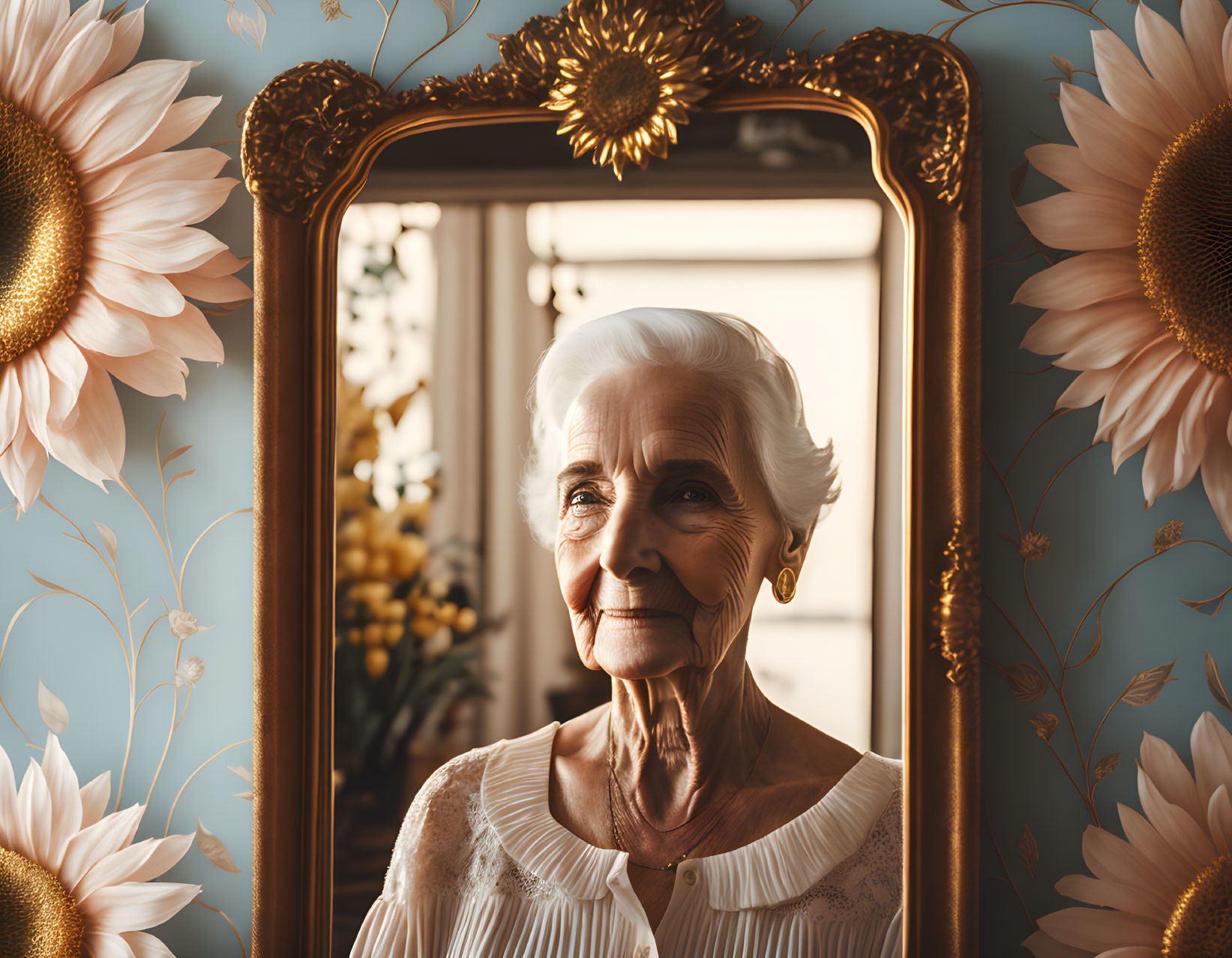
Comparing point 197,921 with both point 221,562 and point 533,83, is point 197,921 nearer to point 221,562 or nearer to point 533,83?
point 221,562

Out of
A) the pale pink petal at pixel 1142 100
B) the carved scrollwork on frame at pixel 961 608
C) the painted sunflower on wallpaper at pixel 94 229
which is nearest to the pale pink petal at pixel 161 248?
the painted sunflower on wallpaper at pixel 94 229

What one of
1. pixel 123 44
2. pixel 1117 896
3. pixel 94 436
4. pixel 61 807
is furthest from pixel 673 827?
pixel 123 44

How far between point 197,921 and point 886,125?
1.42m

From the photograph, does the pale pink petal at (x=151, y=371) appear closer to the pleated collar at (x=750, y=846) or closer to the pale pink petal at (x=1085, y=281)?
the pleated collar at (x=750, y=846)

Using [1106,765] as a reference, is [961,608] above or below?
above

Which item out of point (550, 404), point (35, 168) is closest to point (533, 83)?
point (550, 404)

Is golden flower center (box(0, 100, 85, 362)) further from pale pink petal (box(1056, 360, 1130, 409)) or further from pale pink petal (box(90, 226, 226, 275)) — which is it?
pale pink petal (box(1056, 360, 1130, 409))

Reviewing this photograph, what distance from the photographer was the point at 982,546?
104 centimetres

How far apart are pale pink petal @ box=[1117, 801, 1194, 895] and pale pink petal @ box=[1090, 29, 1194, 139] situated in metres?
0.86

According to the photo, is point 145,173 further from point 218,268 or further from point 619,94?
point 619,94

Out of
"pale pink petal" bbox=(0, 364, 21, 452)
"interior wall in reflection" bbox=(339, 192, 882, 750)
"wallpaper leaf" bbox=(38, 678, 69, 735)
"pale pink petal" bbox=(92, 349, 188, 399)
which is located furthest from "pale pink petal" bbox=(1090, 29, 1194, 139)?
"wallpaper leaf" bbox=(38, 678, 69, 735)

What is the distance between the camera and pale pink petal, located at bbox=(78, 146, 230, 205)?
115 cm

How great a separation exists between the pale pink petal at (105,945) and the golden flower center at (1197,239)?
5.24 feet

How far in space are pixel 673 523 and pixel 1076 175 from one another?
0.67m
